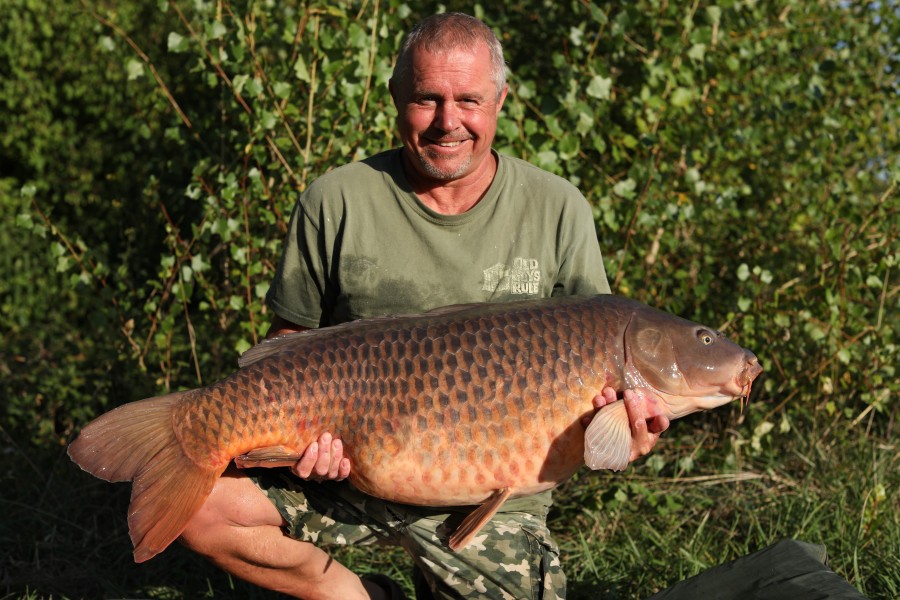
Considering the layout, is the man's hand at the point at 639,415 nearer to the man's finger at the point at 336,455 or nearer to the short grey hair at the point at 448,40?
the man's finger at the point at 336,455

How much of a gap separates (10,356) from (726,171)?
3.09 metres

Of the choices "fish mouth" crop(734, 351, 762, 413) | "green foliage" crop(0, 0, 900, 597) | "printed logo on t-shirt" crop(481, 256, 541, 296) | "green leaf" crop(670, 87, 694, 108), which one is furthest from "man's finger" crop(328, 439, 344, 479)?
"green leaf" crop(670, 87, 694, 108)

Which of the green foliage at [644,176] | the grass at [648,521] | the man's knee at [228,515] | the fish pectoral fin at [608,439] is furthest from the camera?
the green foliage at [644,176]

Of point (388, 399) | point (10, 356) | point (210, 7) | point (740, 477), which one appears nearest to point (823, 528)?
point (740, 477)

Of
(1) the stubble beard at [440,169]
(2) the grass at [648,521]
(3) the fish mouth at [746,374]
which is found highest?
(1) the stubble beard at [440,169]

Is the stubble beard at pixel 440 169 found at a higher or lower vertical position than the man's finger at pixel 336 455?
higher

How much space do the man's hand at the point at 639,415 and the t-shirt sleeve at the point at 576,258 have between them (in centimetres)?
45

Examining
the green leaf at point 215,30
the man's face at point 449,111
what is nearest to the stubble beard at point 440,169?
the man's face at point 449,111

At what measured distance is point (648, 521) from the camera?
3.19m

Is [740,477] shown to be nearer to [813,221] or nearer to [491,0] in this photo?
[813,221]

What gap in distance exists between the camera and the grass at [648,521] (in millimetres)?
2852

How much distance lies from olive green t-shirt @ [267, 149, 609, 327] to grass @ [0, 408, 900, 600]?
90cm

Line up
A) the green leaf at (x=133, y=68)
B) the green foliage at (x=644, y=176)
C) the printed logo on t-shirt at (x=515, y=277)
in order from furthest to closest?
the green leaf at (x=133, y=68) < the green foliage at (x=644, y=176) < the printed logo on t-shirt at (x=515, y=277)

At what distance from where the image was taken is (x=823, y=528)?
9.65 ft
